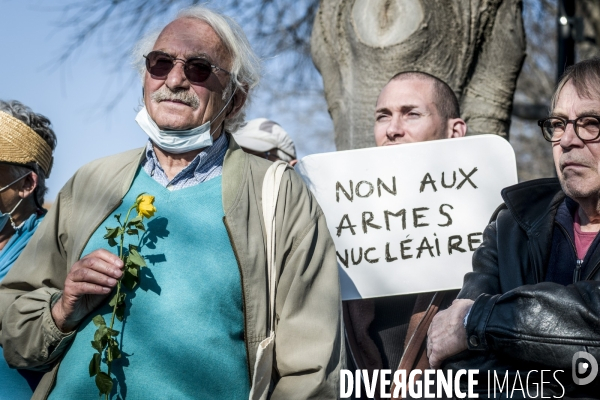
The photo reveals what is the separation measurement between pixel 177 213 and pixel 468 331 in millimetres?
1052

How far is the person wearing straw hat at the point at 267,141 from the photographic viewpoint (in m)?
5.13

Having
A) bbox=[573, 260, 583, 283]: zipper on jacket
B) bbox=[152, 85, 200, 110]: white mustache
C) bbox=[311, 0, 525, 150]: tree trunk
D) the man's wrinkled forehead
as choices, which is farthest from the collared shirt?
bbox=[311, 0, 525, 150]: tree trunk

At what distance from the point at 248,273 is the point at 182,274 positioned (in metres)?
0.22

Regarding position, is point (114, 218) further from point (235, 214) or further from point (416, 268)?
point (416, 268)

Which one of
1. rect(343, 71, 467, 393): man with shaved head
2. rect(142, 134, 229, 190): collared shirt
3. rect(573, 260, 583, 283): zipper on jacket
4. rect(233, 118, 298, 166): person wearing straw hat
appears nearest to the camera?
rect(573, 260, 583, 283): zipper on jacket

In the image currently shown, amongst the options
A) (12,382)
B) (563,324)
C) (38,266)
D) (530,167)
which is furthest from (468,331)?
(530,167)

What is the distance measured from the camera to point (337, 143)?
530 centimetres

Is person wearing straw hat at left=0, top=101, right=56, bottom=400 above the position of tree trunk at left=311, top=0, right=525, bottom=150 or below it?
below

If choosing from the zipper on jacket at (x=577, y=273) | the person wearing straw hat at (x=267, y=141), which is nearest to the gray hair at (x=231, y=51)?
the zipper on jacket at (x=577, y=273)

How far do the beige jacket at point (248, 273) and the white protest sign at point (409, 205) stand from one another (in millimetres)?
661

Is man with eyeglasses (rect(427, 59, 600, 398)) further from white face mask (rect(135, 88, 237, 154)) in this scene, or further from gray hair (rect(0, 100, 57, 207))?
gray hair (rect(0, 100, 57, 207))

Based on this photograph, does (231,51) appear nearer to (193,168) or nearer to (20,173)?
(193,168)

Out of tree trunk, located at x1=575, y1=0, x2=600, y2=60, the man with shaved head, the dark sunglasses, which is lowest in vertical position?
the man with shaved head

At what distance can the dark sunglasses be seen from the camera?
126 inches
